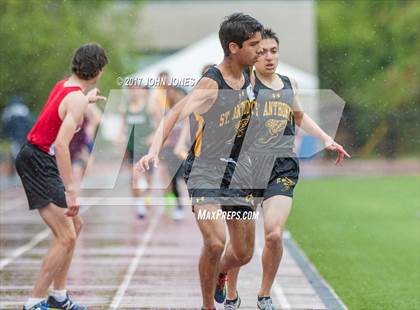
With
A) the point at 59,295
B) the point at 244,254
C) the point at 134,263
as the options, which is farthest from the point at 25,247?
the point at 244,254

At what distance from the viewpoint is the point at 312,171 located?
32.3 metres

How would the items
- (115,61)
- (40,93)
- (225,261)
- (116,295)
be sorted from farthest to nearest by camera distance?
(115,61), (40,93), (116,295), (225,261)

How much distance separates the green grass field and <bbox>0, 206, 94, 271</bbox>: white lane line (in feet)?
11.4

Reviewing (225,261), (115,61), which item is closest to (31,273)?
(225,261)

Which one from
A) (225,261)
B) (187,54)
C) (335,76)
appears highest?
(225,261)

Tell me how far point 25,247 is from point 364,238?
4.71 metres

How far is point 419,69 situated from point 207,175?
28.0 meters

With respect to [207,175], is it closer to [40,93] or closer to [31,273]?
[31,273]

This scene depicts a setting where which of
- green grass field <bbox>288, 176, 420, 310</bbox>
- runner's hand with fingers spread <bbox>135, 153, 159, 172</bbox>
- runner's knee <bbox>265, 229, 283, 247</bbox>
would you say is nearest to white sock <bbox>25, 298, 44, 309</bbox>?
runner's hand with fingers spread <bbox>135, 153, 159, 172</bbox>

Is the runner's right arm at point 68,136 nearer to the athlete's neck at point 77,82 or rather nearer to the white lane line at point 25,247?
the athlete's neck at point 77,82

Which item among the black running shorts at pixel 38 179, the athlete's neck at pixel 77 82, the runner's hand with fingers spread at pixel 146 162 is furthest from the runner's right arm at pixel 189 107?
the black running shorts at pixel 38 179

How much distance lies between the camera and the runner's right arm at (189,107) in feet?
25.3

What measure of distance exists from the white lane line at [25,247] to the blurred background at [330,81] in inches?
138

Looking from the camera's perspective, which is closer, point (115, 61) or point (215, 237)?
point (215, 237)
